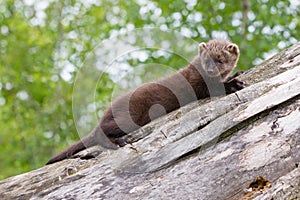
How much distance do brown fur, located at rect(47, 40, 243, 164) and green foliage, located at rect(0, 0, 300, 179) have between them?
3.30ft

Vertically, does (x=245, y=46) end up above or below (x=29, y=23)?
below

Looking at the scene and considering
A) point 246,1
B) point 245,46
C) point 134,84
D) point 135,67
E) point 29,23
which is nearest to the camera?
point 135,67

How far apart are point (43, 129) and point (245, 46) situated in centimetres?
511

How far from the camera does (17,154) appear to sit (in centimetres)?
1303

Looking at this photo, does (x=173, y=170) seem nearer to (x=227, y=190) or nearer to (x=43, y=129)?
(x=227, y=190)

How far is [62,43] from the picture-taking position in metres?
14.6

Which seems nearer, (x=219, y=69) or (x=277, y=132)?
(x=277, y=132)

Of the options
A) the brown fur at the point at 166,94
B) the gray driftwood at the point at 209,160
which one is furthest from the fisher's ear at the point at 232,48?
the gray driftwood at the point at 209,160

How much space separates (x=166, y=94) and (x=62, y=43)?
341 inches

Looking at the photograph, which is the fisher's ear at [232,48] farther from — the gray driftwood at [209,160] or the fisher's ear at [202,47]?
the gray driftwood at [209,160]

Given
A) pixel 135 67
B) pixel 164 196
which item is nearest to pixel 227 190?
pixel 164 196

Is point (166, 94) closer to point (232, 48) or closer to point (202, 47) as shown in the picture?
point (202, 47)

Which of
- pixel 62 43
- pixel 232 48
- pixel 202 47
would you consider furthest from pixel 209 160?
pixel 62 43

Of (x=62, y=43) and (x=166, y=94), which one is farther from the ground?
(x=62, y=43)
